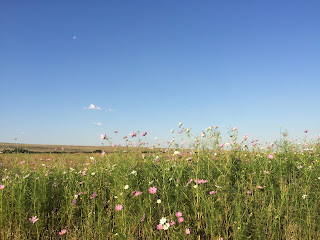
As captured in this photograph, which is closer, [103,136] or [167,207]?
[167,207]

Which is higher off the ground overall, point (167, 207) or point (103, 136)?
point (103, 136)

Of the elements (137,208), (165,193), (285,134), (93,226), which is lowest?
(93,226)

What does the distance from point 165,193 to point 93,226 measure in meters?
1.11

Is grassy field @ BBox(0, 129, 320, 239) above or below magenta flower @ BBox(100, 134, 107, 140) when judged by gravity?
below

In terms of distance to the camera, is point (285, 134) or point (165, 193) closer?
point (165, 193)

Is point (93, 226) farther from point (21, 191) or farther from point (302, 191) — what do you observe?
point (302, 191)

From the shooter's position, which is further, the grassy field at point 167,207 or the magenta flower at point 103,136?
the magenta flower at point 103,136

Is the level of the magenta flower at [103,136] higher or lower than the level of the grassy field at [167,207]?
higher

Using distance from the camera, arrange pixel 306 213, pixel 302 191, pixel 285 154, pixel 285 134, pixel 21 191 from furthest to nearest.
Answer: pixel 285 134 → pixel 285 154 → pixel 21 191 → pixel 302 191 → pixel 306 213

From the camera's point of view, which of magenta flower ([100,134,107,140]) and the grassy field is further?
magenta flower ([100,134,107,140])

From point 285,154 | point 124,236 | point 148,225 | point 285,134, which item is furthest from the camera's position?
point 285,134

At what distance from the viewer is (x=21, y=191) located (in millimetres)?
3846

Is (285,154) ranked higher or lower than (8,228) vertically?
higher

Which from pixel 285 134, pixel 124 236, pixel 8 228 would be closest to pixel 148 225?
pixel 124 236
